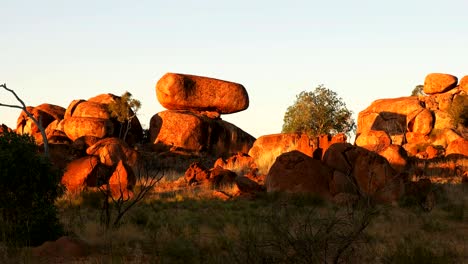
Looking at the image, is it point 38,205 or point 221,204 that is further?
point 221,204

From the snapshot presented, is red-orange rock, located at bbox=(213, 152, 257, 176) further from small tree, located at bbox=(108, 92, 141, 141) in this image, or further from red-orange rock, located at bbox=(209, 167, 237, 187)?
small tree, located at bbox=(108, 92, 141, 141)

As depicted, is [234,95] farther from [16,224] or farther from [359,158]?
[16,224]

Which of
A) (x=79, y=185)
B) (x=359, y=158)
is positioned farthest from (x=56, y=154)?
(x=359, y=158)

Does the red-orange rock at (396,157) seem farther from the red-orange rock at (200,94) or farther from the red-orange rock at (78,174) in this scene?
the red-orange rock at (200,94)

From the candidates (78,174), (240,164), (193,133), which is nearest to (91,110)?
(193,133)

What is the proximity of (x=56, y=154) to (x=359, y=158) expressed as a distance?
13.4m

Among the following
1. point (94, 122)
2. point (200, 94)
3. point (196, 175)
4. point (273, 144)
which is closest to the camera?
point (196, 175)

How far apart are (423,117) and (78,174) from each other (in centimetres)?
2993

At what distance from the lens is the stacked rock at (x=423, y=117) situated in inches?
1686

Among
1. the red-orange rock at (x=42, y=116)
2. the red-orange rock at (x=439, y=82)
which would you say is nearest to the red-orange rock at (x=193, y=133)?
the red-orange rock at (x=42, y=116)

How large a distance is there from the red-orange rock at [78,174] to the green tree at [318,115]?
23.6m

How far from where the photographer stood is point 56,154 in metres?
27.4

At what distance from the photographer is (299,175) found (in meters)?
20.4

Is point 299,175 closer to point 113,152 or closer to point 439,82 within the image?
point 113,152
